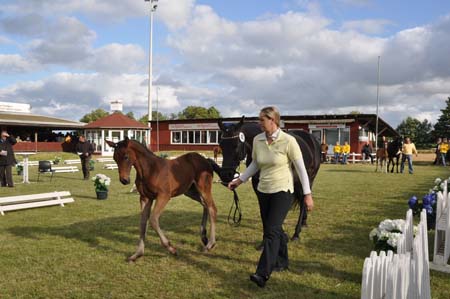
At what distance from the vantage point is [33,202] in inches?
433

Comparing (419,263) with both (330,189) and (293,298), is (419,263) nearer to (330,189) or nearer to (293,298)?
(293,298)

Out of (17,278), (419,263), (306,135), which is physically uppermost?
(306,135)

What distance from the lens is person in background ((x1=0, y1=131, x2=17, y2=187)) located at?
47.8 ft

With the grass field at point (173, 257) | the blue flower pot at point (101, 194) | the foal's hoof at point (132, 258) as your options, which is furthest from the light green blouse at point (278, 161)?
the blue flower pot at point (101, 194)

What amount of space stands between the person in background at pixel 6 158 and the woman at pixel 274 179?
1273 cm

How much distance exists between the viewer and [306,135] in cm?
853

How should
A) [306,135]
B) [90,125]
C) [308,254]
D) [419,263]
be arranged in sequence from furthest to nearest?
1. [90,125]
2. [306,135]
3. [308,254]
4. [419,263]

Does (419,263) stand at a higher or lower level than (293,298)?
higher

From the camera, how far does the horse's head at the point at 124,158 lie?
5674mm

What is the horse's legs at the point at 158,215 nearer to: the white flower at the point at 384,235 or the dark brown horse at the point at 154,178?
the dark brown horse at the point at 154,178

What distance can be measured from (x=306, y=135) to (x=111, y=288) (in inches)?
205

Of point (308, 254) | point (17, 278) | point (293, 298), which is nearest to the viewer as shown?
point (293, 298)

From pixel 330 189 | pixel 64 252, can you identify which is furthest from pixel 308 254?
pixel 330 189

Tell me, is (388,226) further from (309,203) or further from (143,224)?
(143,224)
